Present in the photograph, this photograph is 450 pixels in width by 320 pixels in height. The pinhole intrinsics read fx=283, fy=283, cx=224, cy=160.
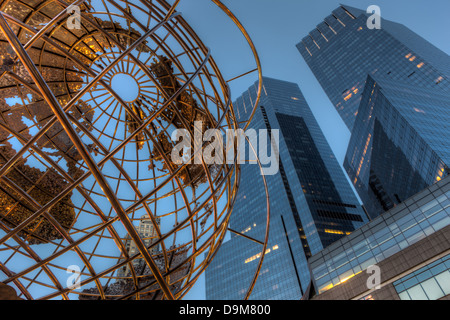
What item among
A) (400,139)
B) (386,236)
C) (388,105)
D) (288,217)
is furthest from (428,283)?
(288,217)

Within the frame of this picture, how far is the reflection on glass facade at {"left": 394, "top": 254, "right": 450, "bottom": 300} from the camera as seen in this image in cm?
1795

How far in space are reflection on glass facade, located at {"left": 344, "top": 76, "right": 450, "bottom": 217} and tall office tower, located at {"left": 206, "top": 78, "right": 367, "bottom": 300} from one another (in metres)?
Answer: 12.0

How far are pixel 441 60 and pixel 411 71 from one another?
654 inches

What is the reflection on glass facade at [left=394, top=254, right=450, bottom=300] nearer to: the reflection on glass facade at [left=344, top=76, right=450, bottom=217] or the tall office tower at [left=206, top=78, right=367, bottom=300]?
the reflection on glass facade at [left=344, top=76, right=450, bottom=217]

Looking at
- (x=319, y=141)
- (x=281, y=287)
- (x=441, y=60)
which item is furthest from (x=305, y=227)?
(x=441, y=60)

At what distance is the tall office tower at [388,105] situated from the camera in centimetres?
4153

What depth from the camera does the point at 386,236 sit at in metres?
24.2

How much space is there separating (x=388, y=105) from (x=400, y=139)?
5.74m

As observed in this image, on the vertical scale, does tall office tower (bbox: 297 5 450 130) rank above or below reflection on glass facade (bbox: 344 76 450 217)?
above

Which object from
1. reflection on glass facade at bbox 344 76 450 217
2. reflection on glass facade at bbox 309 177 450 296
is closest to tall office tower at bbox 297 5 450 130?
reflection on glass facade at bbox 344 76 450 217

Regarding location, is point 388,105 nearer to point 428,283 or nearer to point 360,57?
point 428,283

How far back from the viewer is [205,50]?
5051 mm

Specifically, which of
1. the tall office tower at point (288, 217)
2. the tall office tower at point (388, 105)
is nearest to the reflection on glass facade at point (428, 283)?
the tall office tower at point (388, 105)
